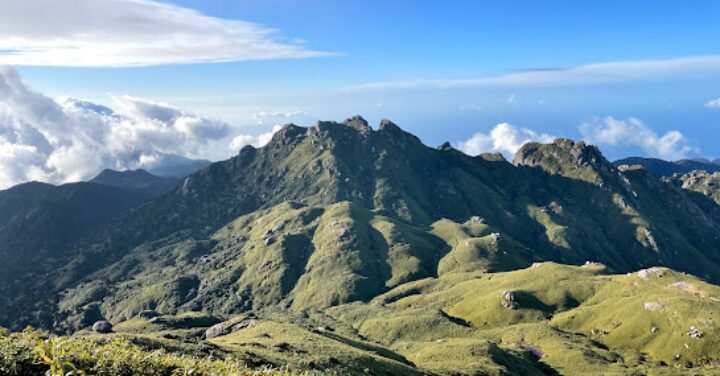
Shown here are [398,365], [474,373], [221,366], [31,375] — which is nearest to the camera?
[31,375]

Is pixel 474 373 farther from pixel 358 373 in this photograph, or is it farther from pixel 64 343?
pixel 64 343

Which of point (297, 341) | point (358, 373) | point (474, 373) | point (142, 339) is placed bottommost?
point (474, 373)

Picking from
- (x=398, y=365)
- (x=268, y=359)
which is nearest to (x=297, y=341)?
(x=398, y=365)

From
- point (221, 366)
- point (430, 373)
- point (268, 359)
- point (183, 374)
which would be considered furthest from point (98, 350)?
point (430, 373)

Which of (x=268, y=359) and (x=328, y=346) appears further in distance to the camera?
(x=328, y=346)

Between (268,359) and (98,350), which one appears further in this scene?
(268,359)

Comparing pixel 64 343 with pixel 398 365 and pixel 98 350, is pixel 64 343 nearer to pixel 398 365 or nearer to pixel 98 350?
pixel 98 350

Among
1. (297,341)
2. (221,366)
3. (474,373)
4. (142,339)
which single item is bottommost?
(474,373)

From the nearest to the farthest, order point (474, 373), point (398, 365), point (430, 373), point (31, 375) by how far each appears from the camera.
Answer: point (31, 375)
point (398, 365)
point (430, 373)
point (474, 373)

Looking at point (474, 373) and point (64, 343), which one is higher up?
point (64, 343)
